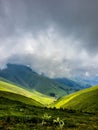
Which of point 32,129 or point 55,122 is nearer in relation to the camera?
point 32,129

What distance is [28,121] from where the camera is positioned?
4869 cm

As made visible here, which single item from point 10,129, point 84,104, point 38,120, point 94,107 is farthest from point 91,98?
point 10,129

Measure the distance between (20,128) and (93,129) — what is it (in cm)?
1193

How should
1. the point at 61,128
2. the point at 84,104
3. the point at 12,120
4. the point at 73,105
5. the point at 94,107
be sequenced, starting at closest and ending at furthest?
1. the point at 61,128
2. the point at 12,120
3. the point at 94,107
4. the point at 84,104
5. the point at 73,105

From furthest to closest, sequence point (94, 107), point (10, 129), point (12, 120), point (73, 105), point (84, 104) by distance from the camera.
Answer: point (73, 105) < point (84, 104) < point (94, 107) < point (12, 120) < point (10, 129)

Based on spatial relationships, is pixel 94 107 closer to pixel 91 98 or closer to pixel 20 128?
pixel 91 98

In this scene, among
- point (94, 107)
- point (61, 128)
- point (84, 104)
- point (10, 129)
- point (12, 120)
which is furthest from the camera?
point (84, 104)

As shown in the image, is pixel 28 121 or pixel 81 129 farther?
pixel 28 121

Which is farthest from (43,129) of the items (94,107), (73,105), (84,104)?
(73,105)

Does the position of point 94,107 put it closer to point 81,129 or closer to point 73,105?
point 73,105

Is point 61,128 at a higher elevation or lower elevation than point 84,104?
lower

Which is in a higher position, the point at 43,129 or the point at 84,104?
the point at 84,104

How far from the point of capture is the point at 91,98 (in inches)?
6658

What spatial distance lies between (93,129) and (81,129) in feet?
6.45
